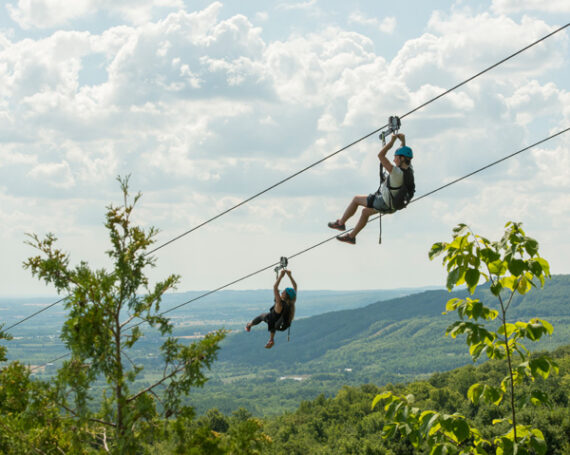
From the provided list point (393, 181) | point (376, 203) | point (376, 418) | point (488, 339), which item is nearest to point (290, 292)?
point (376, 203)

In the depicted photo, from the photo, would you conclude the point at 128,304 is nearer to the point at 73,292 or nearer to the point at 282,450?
the point at 73,292

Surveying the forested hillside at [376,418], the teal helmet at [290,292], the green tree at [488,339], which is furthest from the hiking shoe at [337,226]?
the forested hillside at [376,418]

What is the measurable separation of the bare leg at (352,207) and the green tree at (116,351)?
3067 millimetres

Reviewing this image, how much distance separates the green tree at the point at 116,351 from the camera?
1048cm

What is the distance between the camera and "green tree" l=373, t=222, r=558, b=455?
4.98m

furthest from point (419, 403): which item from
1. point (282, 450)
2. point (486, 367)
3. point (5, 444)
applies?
point (5, 444)

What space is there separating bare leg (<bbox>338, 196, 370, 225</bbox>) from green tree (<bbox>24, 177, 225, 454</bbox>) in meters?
3.07

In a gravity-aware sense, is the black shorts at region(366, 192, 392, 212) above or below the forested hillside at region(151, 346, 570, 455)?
above

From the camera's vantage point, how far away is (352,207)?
992 centimetres

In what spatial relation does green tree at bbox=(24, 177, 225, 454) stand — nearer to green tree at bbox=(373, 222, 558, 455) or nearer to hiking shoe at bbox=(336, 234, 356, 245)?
hiking shoe at bbox=(336, 234, 356, 245)

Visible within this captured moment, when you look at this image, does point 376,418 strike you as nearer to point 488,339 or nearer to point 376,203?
point 376,203

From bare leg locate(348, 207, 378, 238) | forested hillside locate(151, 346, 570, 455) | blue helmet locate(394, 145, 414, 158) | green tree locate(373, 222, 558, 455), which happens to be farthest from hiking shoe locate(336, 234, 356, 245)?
forested hillside locate(151, 346, 570, 455)

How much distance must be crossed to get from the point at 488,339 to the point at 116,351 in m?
7.30

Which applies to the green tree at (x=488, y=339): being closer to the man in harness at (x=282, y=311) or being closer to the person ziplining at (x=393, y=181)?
the person ziplining at (x=393, y=181)
